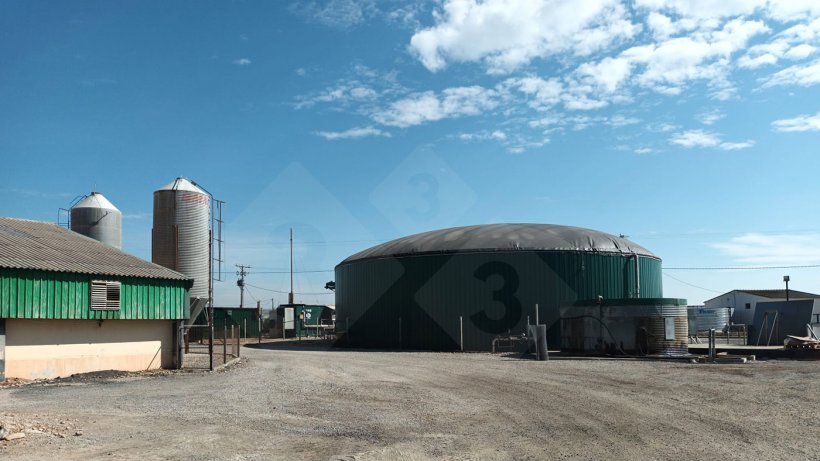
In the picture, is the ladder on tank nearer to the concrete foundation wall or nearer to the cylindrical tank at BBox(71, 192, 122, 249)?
the concrete foundation wall

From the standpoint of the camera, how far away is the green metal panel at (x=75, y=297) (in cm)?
2052

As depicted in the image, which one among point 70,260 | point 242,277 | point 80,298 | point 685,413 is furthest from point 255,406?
point 242,277

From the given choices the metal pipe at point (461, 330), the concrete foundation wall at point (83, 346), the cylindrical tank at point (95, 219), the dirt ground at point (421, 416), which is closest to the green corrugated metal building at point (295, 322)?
the metal pipe at point (461, 330)

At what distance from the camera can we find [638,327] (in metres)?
31.8

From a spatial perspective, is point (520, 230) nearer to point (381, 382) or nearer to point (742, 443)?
point (381, 382)

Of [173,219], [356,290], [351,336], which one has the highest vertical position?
[173,219]

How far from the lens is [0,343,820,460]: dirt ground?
406 inches

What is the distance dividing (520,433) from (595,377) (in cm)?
1046

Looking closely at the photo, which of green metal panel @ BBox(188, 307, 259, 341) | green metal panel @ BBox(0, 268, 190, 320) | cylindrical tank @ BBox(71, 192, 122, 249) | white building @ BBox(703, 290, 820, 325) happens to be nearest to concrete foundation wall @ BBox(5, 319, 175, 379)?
green metal panel @ BBox(0, 268, 190, 320)

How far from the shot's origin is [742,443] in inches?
424

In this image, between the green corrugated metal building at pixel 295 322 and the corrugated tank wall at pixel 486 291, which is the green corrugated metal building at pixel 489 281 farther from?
the green corrugated metal building at pixel 295 322

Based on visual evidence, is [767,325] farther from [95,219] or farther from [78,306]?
[95,219]

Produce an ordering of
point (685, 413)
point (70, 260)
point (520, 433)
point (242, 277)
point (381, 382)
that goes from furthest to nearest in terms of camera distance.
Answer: point (242, 277) < point (70, 260) < point (381, 382) < point (685, 413) < point (520, 433)

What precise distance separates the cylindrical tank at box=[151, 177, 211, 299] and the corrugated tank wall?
1403 centimetres
